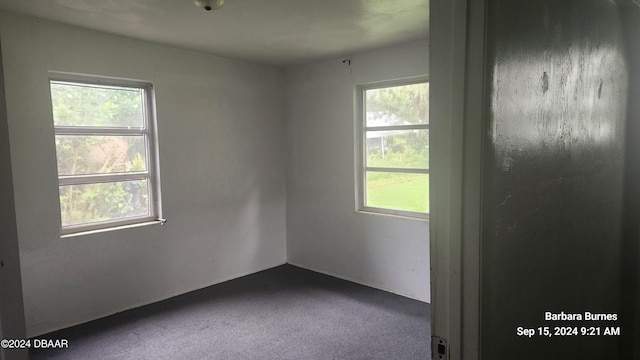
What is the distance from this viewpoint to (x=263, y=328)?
325cm

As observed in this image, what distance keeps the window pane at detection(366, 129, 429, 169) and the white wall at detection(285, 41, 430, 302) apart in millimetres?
249

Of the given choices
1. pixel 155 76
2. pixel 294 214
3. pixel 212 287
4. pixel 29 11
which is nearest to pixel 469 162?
pixel 29 11

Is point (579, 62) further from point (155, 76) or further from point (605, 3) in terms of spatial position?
point (155, 76)

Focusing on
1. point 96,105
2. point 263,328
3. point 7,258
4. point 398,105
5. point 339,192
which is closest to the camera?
point 7,258

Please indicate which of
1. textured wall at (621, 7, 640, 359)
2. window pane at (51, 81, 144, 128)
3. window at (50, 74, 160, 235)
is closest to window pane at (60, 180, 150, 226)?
window at (50, 74, 160, 235)

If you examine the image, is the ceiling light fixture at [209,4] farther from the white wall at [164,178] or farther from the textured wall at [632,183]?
the textured wall at [632,183]

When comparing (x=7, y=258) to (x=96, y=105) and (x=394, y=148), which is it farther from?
(x=394, y=148)

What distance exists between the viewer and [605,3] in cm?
122

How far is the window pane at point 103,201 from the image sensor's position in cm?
332

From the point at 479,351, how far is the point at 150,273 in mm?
3572

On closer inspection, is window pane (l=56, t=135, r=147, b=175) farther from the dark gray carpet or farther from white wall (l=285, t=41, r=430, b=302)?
white wall (l=285, t=41, r=430, b=302)

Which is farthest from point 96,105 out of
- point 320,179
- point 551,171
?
point 551,171

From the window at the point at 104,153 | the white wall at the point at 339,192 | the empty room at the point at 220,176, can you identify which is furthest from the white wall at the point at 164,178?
the white wall at the point at 339,192

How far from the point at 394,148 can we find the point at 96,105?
111 inches
